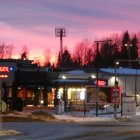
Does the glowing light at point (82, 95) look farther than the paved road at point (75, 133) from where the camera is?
Yes

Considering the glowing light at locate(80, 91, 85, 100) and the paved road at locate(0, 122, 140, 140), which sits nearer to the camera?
the paved road at locate(0, 122, 140, 140)

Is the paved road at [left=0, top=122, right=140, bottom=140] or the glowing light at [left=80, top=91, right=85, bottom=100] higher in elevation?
the glowing light at [left=80, top=91, right=85, bottom=100]

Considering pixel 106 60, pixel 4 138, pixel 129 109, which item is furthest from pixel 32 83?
pixel 106 60

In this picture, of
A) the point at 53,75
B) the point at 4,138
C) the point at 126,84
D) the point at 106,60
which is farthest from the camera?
the point at 106,60

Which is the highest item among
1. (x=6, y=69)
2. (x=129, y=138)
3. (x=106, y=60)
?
(x=106, y=60)

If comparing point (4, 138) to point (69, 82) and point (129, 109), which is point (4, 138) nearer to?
point (129, 109)

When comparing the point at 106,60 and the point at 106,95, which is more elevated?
the point at 106,60

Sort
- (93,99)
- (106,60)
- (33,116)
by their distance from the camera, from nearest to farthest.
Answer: (33,116) → (93,99) → (106,60)

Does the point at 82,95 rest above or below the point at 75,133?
above

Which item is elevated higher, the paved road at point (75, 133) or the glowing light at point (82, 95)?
the glowing light at point (82, 95)

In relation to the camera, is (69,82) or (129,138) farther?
(69,82)

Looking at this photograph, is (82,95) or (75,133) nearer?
(75,133)

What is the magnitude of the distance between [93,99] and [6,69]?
35.3 m

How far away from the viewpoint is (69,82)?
267 feet
